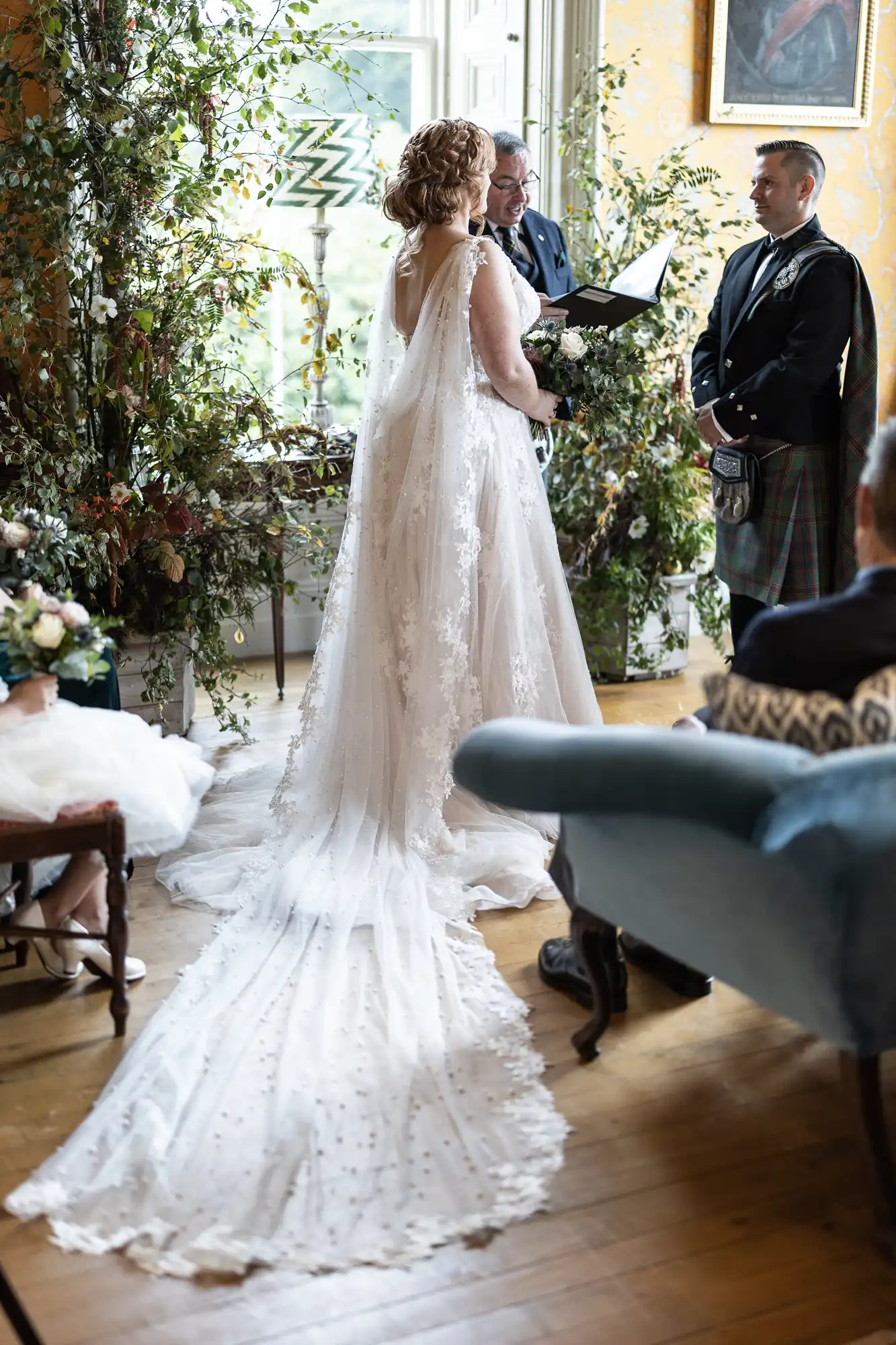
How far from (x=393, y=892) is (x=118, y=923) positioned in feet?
2.40

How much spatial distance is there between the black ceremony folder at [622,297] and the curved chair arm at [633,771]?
6.00ft

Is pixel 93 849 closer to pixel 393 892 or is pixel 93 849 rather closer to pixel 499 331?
pixel 393 892

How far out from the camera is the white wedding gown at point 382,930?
204 centimetres

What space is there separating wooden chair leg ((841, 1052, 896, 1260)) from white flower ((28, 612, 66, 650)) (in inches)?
61.3

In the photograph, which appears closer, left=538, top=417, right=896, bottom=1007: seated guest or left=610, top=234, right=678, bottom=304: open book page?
left=538, top=417, right=896, bottom=1007: seated guest

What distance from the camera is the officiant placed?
3898 mm

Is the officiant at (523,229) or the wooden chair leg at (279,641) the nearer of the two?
the officiant at (523,229)

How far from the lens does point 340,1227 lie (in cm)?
198

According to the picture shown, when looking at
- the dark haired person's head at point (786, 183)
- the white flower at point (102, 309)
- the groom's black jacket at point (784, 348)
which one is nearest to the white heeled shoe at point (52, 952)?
the white flower at point (102, 309)

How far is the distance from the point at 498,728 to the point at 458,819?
59.0 inches

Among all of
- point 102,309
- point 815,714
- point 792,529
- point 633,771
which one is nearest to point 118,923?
point 633,771

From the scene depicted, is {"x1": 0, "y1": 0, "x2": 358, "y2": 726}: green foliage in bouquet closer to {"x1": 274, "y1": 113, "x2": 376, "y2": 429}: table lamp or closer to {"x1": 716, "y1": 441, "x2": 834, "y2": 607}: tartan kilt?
{"x1": 274, "y1": 113, "x2": 376, "y2": 429}: table lamp

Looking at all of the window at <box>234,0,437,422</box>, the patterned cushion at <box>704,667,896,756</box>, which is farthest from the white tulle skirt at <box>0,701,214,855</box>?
the window at <box>234,0,437,422</box>

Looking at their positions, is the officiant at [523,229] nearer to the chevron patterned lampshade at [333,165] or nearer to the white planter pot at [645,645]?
the chevron patterned lampshade at [333,165]
